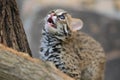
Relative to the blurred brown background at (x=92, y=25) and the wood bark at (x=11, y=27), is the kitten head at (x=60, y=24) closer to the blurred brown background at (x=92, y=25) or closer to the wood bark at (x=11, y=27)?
the wood bark at (x=11, y=27)

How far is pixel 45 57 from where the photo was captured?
4941 millimetres

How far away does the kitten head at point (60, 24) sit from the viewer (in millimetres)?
4750

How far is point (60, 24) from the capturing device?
15.7 feet

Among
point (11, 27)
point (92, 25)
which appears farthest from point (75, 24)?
point (92, 25)

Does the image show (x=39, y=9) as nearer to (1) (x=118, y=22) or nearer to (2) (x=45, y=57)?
(1) (x=118, y=22)

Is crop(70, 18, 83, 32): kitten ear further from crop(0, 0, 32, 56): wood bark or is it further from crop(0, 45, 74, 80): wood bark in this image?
crop(0, 45, 74, 80): wood bark

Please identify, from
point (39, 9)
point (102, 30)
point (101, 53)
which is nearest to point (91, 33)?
point (102, 30)

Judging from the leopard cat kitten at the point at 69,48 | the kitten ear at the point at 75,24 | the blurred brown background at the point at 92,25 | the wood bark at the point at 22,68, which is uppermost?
the blurred brown background at the point at 92,25

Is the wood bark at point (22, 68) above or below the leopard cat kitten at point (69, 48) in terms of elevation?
below

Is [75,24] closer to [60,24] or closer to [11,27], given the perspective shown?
[60,24]

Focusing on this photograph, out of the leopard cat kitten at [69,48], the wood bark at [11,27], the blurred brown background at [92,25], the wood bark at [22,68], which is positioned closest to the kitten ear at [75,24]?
the leopard cat kitten at [69,48]

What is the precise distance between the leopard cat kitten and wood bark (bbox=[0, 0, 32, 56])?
8.6 inches

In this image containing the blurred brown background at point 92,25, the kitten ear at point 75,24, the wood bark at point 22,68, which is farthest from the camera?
the blurred brown background at point 92,25

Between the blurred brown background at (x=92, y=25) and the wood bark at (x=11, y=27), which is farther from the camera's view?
the blurred brown background at (x=92, y=25)
